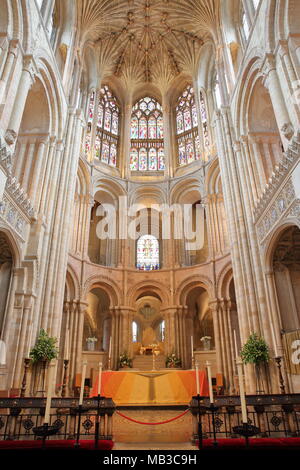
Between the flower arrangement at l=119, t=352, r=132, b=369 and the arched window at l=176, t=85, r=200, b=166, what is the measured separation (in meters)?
14.5

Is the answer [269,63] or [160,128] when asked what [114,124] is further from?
[269,63]

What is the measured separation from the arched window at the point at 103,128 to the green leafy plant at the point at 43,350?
14.0m

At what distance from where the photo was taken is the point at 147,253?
23406 mm

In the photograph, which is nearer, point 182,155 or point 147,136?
point 182,155

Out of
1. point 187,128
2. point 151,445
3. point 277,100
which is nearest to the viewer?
point 151,445

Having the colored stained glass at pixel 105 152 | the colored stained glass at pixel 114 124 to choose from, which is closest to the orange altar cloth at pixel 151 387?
the colored stained glass at pixel 105 152

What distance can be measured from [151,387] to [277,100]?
10.1 meters

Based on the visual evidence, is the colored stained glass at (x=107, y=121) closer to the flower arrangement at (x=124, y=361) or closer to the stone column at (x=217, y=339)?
the stone column at (x=217, y=339)

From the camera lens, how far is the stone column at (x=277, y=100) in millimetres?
9188
